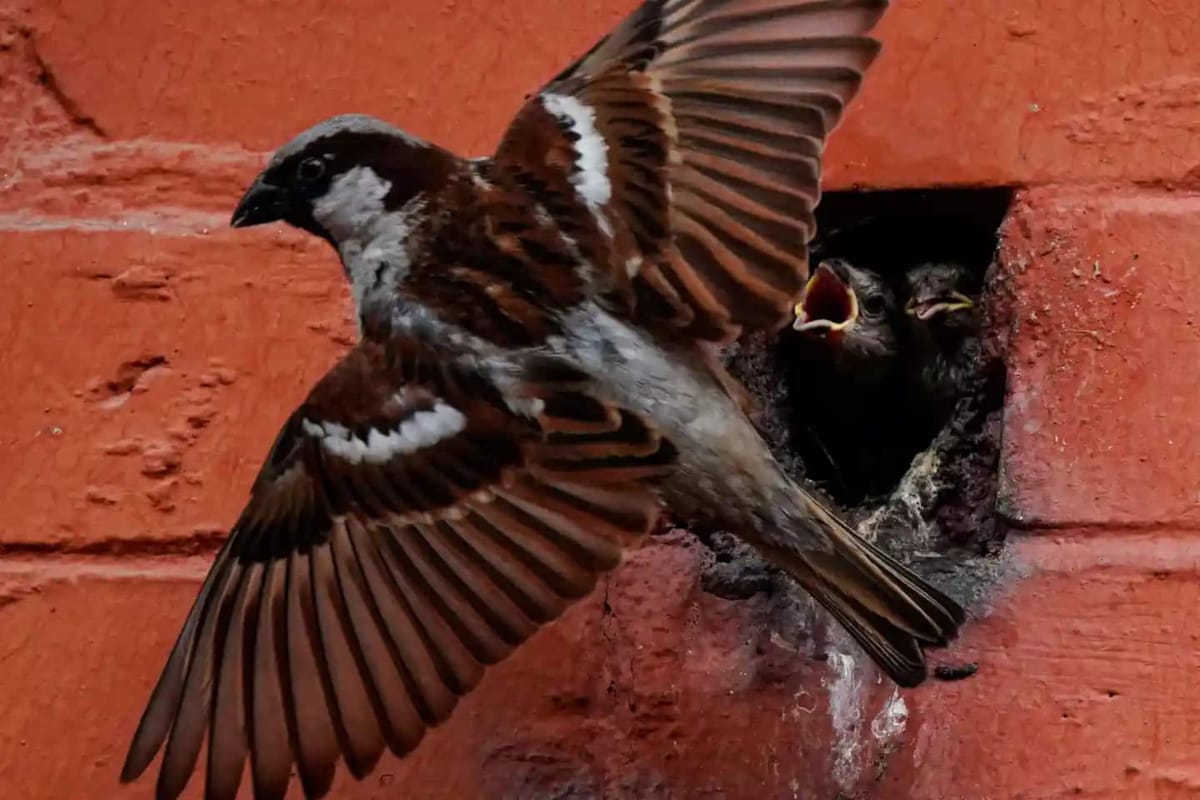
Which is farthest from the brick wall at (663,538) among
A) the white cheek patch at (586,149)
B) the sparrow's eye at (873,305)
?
the sparrow's eye at (873,305)

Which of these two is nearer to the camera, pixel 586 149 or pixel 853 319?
pixel 586 149

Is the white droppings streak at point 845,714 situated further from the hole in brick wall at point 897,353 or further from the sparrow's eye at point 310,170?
the sparrow's eye at point 310,170

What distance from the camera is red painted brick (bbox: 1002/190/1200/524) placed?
0.95 m

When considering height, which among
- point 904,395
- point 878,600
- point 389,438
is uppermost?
point 389,438

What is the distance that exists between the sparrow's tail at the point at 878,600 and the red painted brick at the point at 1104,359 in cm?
14

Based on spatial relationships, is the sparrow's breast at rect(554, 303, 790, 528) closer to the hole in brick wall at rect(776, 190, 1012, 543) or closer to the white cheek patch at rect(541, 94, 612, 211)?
the white cheek patch at rect(541, 94, 612, 211)

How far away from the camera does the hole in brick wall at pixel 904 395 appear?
3.31 ft

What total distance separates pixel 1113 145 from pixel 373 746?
0.56 meters

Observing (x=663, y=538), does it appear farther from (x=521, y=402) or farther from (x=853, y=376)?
(x=853, y=376)

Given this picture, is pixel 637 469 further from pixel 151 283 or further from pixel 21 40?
pixel 21 40

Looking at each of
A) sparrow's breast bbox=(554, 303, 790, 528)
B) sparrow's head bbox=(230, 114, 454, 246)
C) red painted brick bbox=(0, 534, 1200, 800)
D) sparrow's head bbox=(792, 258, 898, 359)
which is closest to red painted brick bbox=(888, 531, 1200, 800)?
red painted brick bbox=(0, 534, 1200, 800)

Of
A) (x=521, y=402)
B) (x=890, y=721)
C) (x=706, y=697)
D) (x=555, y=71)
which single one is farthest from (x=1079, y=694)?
(x=555, y=71)

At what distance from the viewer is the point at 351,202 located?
0.94 meters

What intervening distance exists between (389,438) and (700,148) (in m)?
0.24
